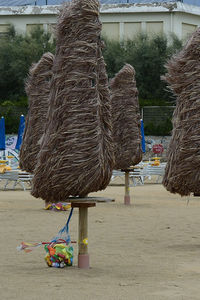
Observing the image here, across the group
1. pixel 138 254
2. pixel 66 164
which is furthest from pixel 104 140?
pixel 138 254

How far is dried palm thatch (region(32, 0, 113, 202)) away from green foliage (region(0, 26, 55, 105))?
119 ft

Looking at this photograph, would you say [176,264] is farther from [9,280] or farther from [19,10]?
[19,10]

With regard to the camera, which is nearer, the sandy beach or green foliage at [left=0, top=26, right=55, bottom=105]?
the sandy beach

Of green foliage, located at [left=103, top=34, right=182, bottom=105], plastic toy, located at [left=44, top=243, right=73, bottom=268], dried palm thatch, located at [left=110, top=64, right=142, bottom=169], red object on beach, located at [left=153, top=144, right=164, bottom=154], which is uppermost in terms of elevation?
green foliage, located at [left=103, top=34, right=182, bottom=105]

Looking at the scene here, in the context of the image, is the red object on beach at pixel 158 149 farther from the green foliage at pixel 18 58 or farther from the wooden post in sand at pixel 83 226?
the wooden post in sand at pixel 83 226

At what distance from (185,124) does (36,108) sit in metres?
6.49

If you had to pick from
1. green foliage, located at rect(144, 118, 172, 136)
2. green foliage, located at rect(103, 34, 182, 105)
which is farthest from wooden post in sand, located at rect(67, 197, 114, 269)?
green foliage, located at rect(103, 34, 182, 105)

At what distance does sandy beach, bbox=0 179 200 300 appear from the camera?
712 centimetres

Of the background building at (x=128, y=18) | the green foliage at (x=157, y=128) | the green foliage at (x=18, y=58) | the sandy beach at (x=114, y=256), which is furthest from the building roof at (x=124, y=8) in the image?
the sandy beach at (x=114, y=256)

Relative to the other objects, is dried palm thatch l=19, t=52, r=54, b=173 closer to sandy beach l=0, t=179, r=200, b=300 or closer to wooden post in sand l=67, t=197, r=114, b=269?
sandy beach l=0, t=179, r=200, b=300

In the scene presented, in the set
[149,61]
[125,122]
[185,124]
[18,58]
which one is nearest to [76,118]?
[185,124]

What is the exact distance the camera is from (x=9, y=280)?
25.1ft

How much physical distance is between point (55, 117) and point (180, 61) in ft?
10.6

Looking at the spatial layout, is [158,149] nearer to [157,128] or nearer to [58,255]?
[157,128]
